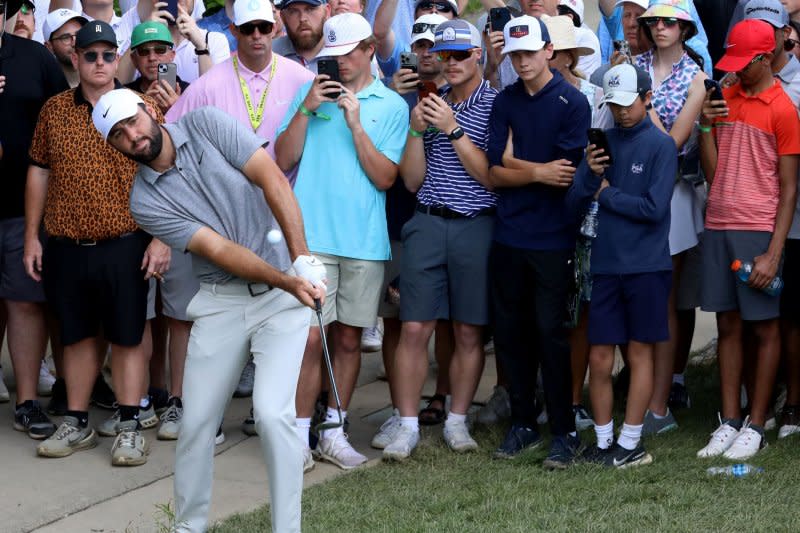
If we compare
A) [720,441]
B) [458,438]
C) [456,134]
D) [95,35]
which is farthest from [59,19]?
[720,441]

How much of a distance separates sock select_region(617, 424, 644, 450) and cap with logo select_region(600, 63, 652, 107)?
1.73m

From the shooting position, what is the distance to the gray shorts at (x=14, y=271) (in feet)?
25.8

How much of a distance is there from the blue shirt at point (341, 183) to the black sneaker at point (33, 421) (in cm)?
196

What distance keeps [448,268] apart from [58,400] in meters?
2.73

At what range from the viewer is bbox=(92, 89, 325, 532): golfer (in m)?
5.68

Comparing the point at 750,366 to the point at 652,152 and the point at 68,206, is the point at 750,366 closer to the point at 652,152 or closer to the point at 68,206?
the point at 652,152

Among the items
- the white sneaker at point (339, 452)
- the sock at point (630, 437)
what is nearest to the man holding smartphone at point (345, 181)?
the white sneaker at point (339, 452)

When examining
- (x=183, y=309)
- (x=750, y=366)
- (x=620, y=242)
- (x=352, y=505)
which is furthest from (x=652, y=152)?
(x=183, y=309)

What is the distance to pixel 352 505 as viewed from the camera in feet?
20.3

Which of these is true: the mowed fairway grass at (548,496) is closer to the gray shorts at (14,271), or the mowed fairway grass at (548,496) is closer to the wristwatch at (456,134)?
the wristwatch at (456,134)

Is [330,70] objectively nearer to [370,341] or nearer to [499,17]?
[499,17]

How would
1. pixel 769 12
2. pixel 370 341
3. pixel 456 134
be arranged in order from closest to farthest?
pixel 456 134 < pixel 769 12 < pixel 370 341

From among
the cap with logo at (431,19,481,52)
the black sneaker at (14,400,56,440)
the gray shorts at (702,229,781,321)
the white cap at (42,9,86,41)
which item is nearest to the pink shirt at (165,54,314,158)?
the cap with logo at (431,19,481,52)

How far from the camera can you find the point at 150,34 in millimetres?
7914
